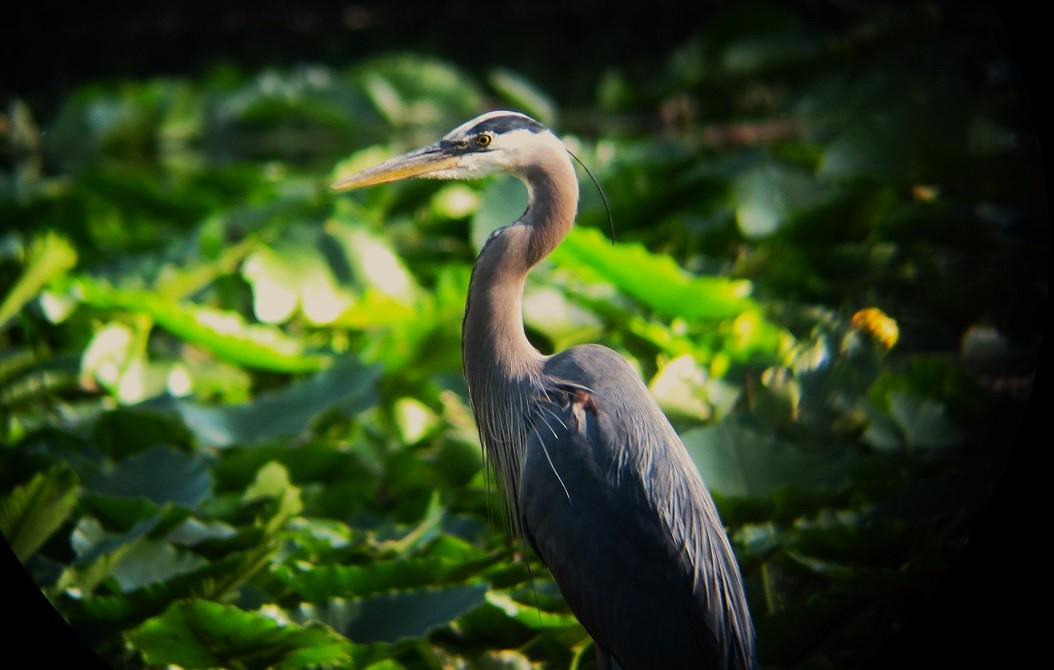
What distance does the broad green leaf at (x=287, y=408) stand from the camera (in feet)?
7.10

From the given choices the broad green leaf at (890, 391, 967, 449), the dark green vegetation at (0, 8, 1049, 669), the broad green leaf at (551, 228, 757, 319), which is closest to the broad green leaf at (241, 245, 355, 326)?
the dark green vegetation at (0, 8, 1049, 669)

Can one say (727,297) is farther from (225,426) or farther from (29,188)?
(29,188)

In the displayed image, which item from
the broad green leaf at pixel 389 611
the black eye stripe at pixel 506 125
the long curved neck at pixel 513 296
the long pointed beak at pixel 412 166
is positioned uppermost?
the black eye stripe at pixel 506 125

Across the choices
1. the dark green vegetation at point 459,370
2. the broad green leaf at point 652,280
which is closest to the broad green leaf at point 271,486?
the dark green vegetation at point 459,370

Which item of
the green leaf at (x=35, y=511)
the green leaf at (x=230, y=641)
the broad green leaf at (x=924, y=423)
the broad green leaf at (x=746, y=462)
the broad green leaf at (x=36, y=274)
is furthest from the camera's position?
the broad green leaf at (x=36, y=274)

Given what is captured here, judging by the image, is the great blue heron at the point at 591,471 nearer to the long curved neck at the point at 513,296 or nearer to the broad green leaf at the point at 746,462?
the long curved neck at the point at 513,296

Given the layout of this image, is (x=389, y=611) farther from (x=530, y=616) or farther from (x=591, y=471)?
(x=591, y=471)

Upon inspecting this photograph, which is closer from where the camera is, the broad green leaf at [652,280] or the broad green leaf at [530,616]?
the broad green leaf at [530,616]

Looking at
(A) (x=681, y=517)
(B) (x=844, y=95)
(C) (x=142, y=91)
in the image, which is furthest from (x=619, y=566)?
(C) (x=142, y=91)

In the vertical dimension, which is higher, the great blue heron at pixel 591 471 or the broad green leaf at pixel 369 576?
the great blue heron at pixel 591 471

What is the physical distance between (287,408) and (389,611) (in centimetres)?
68

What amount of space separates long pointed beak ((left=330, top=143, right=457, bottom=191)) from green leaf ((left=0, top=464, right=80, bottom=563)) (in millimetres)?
790

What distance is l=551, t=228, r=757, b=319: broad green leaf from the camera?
238 cm

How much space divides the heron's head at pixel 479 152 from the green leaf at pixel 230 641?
640 mm
